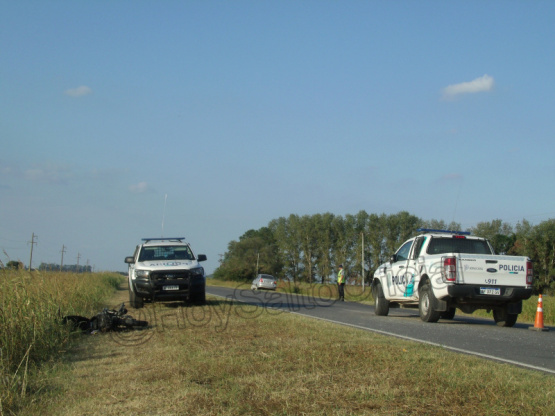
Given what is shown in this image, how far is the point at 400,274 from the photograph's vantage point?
50.6 feet

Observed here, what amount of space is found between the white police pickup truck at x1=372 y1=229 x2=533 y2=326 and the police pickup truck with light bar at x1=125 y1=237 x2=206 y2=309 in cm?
567

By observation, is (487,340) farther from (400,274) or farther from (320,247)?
(320,247)

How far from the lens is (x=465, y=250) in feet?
48.6

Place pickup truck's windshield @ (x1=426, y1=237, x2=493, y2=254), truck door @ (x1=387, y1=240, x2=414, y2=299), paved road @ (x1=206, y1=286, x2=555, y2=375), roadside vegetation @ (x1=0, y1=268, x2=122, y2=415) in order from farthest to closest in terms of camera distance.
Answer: truck door @ (x1=387, y1=240, x2=414, y2=299), pickup truck's windshield @ (x1=426, y1=237, x2=493, y2=254), paved road @ (x1=206, y1=286, x2=555, y2=375), roadside vegetation @ (x1=0, y1=268, x2=122, y2=415)

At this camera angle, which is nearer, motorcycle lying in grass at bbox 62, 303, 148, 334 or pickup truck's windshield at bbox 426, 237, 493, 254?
motorcycle lying in grass at bbox 62, 303, 148, 334

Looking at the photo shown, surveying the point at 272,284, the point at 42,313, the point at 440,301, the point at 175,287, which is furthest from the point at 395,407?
the point at 272,284

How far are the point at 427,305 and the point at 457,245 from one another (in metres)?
1.82

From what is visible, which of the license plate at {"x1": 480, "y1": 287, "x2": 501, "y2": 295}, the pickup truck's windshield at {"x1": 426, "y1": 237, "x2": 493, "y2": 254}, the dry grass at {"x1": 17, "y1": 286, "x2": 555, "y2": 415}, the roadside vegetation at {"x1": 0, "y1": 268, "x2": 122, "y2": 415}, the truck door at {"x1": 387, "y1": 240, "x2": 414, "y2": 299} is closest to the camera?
the dry grass at {"x1": 17, "y1": 286, "x2": 555, "y2": 415}

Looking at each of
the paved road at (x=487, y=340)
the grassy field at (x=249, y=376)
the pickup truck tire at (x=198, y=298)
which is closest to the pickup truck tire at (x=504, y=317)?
the paved road at (x=487, y=340)

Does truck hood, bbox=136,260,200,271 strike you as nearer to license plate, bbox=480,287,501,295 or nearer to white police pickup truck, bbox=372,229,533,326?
white police pickup truck, bbox=372,229,533,326

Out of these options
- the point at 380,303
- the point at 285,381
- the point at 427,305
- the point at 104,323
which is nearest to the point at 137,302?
the point at 104,323

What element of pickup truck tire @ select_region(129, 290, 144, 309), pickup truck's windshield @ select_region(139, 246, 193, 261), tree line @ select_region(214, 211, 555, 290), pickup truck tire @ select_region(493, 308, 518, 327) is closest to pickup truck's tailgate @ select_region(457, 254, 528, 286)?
pickup truck tire @ select_region(493, 308, 518, 327)

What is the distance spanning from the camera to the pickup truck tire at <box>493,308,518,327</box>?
1379cm

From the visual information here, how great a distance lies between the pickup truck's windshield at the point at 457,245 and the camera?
1470cm
